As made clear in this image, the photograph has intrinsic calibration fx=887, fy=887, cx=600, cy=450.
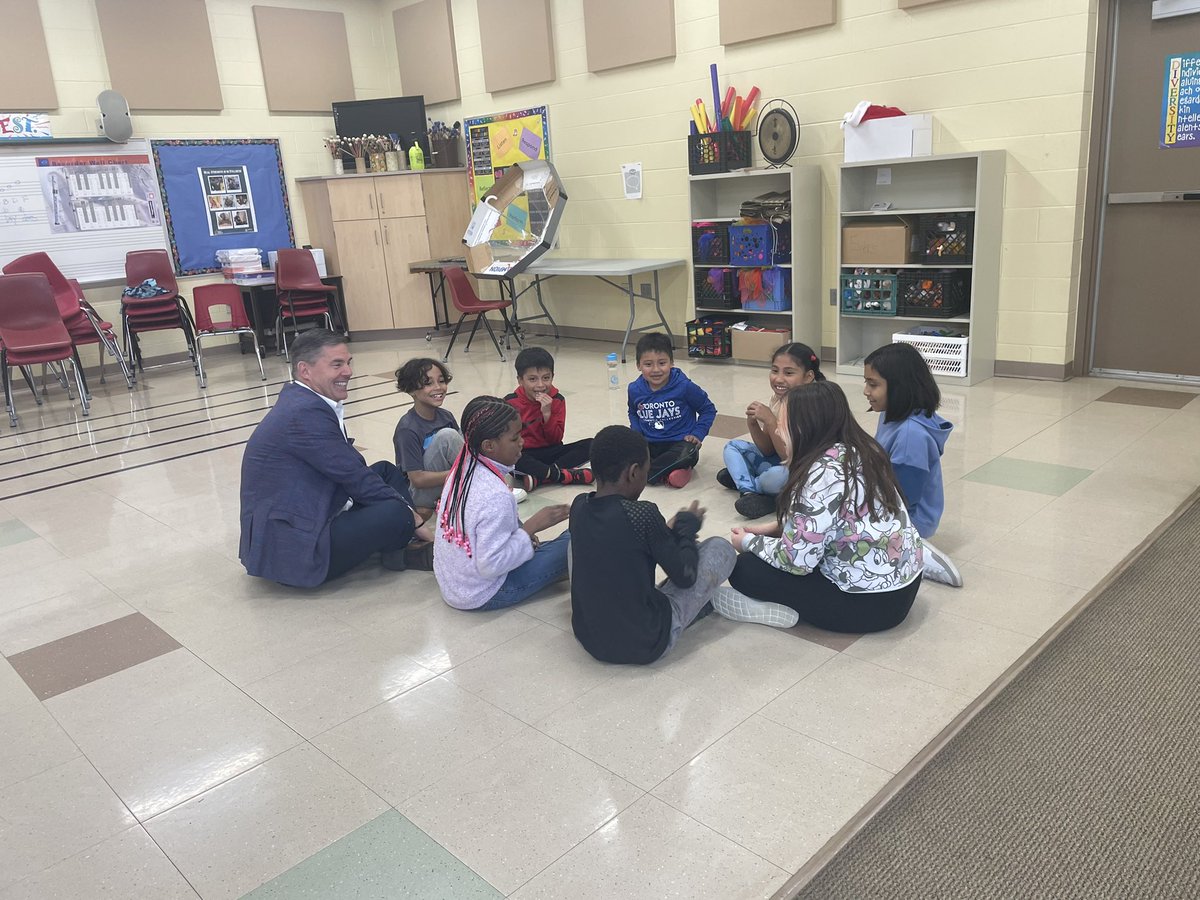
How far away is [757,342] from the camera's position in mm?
6488

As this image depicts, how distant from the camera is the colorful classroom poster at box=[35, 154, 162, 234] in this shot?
7473 millimetres

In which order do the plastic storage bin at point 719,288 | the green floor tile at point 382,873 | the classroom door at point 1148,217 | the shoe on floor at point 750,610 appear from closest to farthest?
1. the green floor tile at point 382,873
2. the shoe on floor at point 750,610
3. the classroom door at point 1148,217
4. the plastic storage bin at point 719,288

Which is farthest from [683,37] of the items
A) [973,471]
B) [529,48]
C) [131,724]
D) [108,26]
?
[131,724]

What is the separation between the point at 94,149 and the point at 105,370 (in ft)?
6.22

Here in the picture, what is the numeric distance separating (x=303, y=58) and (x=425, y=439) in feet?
21.9

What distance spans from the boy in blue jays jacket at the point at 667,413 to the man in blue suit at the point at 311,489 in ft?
4.30

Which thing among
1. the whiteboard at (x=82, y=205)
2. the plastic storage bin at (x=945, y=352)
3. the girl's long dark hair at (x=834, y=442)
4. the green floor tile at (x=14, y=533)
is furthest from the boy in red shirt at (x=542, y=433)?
the whiteboard at (x=82, y=205)

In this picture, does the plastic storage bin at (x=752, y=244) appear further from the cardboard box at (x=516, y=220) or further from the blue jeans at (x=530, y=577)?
the blue jeans at (x=530, y=577)

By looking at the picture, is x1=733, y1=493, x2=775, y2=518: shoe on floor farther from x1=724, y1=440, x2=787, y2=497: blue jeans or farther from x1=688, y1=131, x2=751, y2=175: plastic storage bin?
x1=688, y1=131, x2=751, y2=175: plastic storage bin

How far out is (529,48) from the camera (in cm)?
781

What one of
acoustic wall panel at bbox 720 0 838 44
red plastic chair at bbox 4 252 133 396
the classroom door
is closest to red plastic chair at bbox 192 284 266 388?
red plastic chair at bbox 4 252 133 396

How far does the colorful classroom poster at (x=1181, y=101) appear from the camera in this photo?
4.88 metres

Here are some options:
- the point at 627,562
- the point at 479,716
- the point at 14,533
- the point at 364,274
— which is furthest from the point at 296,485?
the point at 364,274

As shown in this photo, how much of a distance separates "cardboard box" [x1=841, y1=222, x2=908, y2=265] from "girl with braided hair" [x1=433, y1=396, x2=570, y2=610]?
3755 mm
